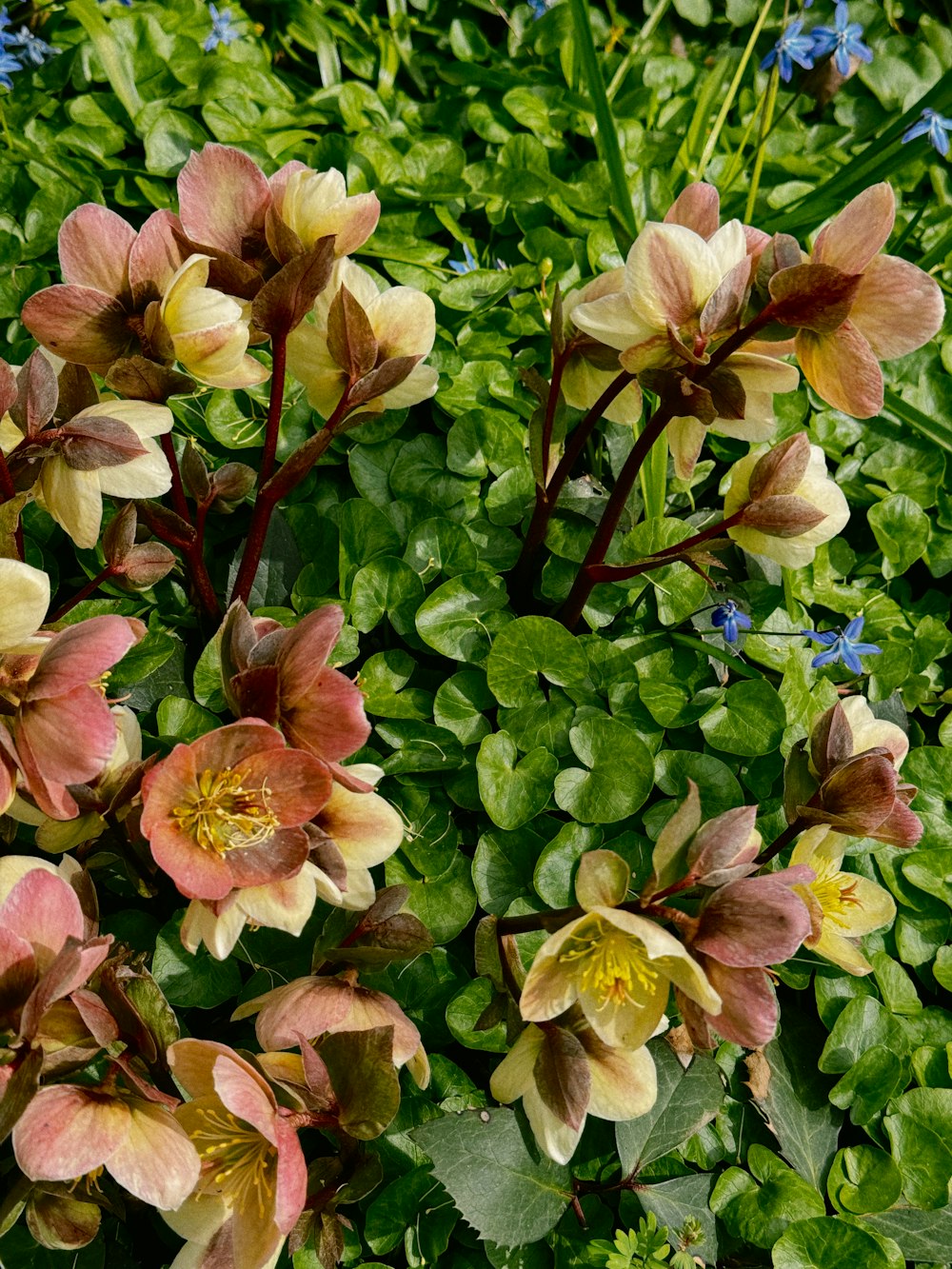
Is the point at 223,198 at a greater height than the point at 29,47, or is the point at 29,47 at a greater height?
the point at 223,198

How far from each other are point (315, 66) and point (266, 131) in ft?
1.14

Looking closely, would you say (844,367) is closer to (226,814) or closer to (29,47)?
(226,814)

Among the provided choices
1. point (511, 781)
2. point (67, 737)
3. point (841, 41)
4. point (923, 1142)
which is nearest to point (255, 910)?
point (67, 737)

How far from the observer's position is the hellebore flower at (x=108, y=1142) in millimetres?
690

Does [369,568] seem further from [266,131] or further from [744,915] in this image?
[266,131]

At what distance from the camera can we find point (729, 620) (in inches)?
50.0

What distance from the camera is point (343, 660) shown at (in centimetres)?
123

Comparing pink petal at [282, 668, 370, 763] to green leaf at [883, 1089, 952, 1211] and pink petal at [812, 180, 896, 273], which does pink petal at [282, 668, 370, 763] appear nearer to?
pink petal at [812, 180, 896, 273]

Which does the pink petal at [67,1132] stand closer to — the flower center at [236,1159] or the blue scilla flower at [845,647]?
the flower center at [236,1159]

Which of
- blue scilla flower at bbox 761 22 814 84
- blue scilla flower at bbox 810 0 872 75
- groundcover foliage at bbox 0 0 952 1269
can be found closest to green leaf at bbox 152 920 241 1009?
groundcover foliage at bbox 0 0 952 1269

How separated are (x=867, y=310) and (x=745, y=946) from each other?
52 centimetres

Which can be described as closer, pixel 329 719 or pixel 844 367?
pixel 329 719

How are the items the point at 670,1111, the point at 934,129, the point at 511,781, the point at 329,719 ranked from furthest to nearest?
the point at 934,129, the point at 511,781, the point at 670,1111, the point at 329,719

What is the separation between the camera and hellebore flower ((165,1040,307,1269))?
0.73 meters
